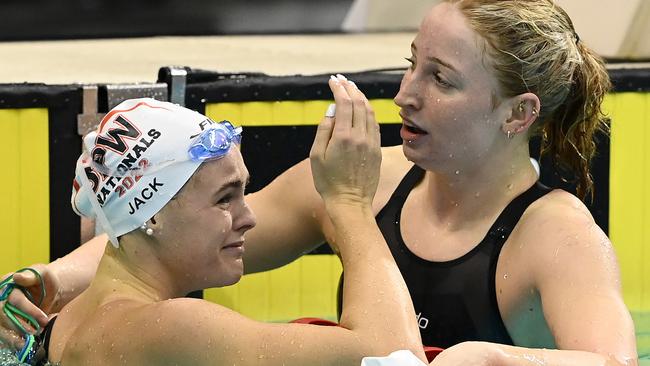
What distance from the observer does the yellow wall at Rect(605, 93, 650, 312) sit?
4090mm

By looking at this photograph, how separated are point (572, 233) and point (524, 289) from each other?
14 centimetres

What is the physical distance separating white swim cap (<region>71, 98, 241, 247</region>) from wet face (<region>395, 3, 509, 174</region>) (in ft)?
1.37

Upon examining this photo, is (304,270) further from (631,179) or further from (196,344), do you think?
(196,344)

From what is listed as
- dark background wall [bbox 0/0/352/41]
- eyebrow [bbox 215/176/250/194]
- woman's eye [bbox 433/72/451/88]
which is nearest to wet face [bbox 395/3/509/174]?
woman's eye [bbox 433/72/451/88]

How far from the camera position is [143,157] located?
2260mm

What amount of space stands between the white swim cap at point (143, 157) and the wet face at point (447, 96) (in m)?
0.42

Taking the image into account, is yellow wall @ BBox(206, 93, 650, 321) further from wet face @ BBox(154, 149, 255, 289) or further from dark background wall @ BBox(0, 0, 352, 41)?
dark background wall @ BBox(0, 0, 352, 41)

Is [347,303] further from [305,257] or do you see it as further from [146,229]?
[305,257]

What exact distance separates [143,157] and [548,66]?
2.67 feet

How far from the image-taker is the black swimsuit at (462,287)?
248cm

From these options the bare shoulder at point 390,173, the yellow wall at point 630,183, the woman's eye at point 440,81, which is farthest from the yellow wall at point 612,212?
the woman's eye at point 440,81

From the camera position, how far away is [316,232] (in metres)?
2.80

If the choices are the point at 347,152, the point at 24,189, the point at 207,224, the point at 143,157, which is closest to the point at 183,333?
the point at 207,224

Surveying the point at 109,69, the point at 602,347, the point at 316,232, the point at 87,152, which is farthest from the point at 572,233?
the point at 109,69
